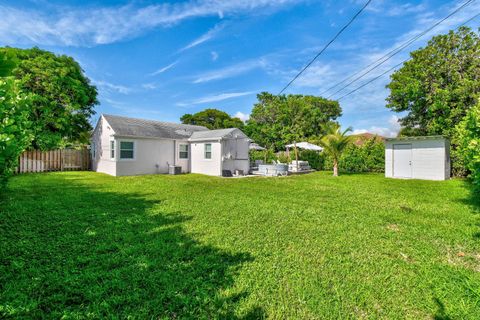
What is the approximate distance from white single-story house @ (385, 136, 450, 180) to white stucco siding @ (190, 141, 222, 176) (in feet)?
39.7

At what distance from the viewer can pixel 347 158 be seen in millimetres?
18688

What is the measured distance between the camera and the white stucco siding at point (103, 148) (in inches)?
584

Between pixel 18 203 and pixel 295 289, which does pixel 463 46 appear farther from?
pixel 18 203

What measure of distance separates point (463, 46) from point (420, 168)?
33.0 ft

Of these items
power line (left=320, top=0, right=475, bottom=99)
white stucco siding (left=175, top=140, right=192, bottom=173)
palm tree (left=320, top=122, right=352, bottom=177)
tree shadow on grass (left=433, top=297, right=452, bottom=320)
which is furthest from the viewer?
white stucco siding (left=175, top=140, right=192, bottom=173)

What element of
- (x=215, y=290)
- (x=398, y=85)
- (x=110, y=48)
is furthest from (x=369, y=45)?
(x=215, y=290)

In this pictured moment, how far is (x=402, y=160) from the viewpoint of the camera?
15.1 metres

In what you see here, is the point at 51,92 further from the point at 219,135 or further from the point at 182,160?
the point at 219,135

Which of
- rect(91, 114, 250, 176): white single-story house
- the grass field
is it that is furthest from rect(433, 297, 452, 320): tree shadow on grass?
rect(91, 114, 250, 176): white single-story house

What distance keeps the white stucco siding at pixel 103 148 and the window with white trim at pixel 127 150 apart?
2.48 ft

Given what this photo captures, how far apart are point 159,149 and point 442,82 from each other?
71.3ft

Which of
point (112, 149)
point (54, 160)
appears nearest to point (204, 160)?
point (112, 149)

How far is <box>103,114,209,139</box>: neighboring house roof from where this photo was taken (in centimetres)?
1483

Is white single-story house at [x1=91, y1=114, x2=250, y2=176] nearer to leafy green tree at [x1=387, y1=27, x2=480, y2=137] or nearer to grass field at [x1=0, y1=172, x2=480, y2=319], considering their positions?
grass field at [x1=0, y1=172, x2=480, y2=319]
